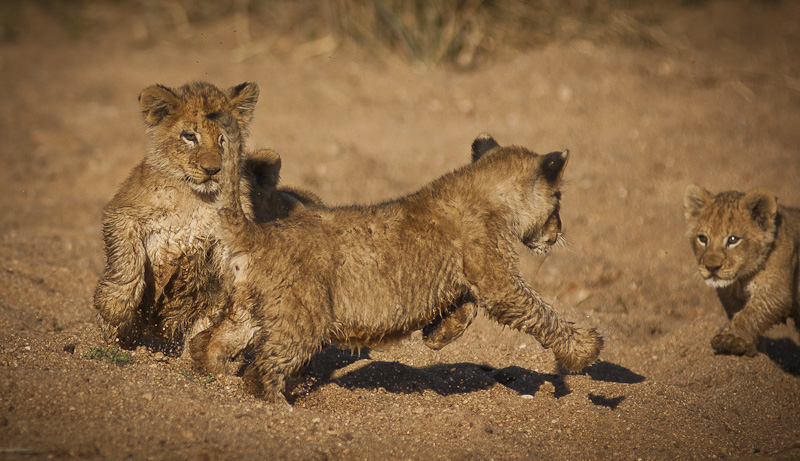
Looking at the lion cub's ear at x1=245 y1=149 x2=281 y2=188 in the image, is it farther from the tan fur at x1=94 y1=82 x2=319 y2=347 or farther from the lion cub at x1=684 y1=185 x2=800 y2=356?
the lion cub at x1=684 y1=185 x2=800 y2=356

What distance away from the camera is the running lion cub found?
188 inches

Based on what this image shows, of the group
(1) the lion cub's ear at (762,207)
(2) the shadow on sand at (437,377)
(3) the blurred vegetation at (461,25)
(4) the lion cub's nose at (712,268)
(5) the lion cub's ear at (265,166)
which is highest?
(3) the blurred vegetation at (461,25)

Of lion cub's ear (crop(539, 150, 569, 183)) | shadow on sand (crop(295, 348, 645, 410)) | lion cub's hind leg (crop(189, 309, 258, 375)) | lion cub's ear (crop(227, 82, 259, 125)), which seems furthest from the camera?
shadow on sand (crop(295, 348, 645, 410))

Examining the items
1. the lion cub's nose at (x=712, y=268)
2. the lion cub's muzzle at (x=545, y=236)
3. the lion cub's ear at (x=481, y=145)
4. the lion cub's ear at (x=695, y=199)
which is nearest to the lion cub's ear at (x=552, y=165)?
the lion cub's muzzle at (x=545, y=236)

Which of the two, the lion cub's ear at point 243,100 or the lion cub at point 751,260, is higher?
the lion cub's ear at point 243,100

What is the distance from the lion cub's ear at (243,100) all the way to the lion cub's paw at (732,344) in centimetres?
457

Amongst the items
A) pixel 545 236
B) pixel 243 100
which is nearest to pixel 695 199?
pixel 545 236

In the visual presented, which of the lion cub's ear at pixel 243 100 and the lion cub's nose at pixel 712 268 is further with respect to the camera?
the lion cub's nose at pixel 712 268

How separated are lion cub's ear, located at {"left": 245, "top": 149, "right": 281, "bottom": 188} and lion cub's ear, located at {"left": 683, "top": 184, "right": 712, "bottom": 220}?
3969mm

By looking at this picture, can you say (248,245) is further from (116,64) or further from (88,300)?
(116,64)

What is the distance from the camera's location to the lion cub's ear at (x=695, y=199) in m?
7.76

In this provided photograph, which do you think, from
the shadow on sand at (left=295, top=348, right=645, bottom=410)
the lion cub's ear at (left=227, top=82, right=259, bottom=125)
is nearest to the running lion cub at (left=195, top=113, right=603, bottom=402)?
the shadow on sand at (left=295, top=348, right=645, bottom=410)

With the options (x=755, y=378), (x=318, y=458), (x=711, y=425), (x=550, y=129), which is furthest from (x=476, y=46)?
(x=318, y=458)

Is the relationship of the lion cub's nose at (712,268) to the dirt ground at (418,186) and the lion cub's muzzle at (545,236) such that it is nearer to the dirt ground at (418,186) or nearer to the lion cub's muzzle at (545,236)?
the dirt ground at (418,186)
